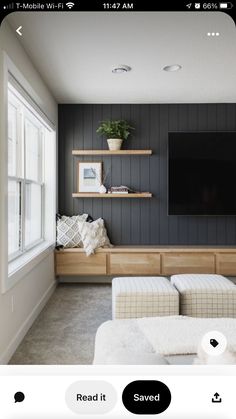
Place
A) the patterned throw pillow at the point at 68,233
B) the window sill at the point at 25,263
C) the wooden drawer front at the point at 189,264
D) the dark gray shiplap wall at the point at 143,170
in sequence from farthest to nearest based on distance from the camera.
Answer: the dark gray shiplap wall at the point at 143,170
the patterned throw pillow at the point at 68,233
the wooden drawer front at the point at 189,264
the window sill at the point at 25,263

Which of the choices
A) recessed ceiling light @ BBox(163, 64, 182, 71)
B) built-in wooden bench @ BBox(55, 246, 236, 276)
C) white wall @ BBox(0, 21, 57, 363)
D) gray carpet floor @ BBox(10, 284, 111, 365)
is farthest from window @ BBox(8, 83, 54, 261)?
recessed ceiling light @ BBox(163, 64, 182, 71)

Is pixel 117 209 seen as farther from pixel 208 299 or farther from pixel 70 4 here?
pixel 70 4

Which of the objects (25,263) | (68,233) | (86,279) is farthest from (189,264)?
(25,263)

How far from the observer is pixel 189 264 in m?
3.31

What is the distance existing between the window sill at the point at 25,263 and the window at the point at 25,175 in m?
0.05

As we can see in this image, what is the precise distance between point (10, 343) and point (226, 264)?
2220 millimetres

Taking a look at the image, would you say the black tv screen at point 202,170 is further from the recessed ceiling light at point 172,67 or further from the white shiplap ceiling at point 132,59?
the recessed ceiling light at point 172,67

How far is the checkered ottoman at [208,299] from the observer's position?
194 centimetres

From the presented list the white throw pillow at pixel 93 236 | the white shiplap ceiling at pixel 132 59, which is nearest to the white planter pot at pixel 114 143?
the white shiplap ceiling at pixel 132 59

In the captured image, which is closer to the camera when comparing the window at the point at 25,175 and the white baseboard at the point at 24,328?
the white baseboard at the point at 24,328

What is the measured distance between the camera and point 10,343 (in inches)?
71.0

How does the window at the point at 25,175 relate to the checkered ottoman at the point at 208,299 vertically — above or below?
above

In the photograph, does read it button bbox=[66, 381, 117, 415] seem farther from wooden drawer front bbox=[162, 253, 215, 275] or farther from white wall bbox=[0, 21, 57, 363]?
wooden drawer front bbox=[162, 253, 215, 275]

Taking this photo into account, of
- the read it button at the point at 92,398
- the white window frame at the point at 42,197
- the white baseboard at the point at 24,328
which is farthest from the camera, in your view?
the white window frame at the point at 42,197
